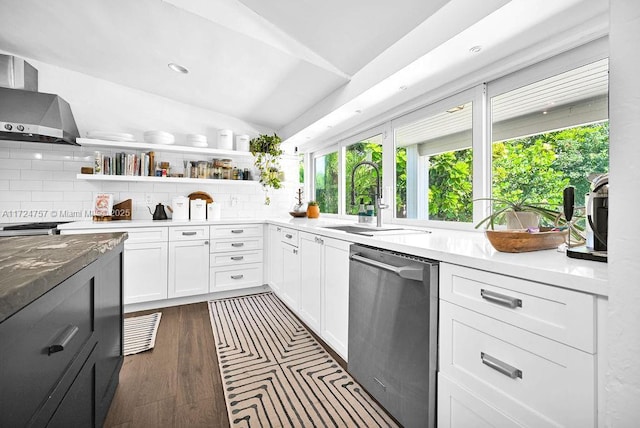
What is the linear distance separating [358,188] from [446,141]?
3.96 ft

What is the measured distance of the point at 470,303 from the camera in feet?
3.52

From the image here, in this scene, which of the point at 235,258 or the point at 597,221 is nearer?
the point at 597,221

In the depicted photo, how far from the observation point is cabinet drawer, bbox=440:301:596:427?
0.78 m

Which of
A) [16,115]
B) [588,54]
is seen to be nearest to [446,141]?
[588,54]

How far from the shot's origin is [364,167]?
10.3ft

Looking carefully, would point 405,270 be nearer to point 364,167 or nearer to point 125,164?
point 364,167

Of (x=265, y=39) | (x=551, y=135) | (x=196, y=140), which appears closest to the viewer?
(x=551, y=135)

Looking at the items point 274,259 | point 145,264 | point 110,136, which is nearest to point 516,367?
point 274,259

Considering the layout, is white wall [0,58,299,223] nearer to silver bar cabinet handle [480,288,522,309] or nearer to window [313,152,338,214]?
window [313,152,338,214]

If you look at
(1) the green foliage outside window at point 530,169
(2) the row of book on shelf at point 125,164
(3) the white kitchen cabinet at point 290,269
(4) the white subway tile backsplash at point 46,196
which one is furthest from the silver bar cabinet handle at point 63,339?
(4) the white subway tile backsplash at point 46,196

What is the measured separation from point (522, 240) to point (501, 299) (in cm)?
27

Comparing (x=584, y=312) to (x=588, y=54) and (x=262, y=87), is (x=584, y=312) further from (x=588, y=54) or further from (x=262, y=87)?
(x=262, y=87)

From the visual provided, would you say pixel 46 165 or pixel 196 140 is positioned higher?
pixel 196 140

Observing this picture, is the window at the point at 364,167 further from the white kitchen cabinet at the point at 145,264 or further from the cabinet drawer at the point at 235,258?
the white kitchen cabinet at the point at 145,264
